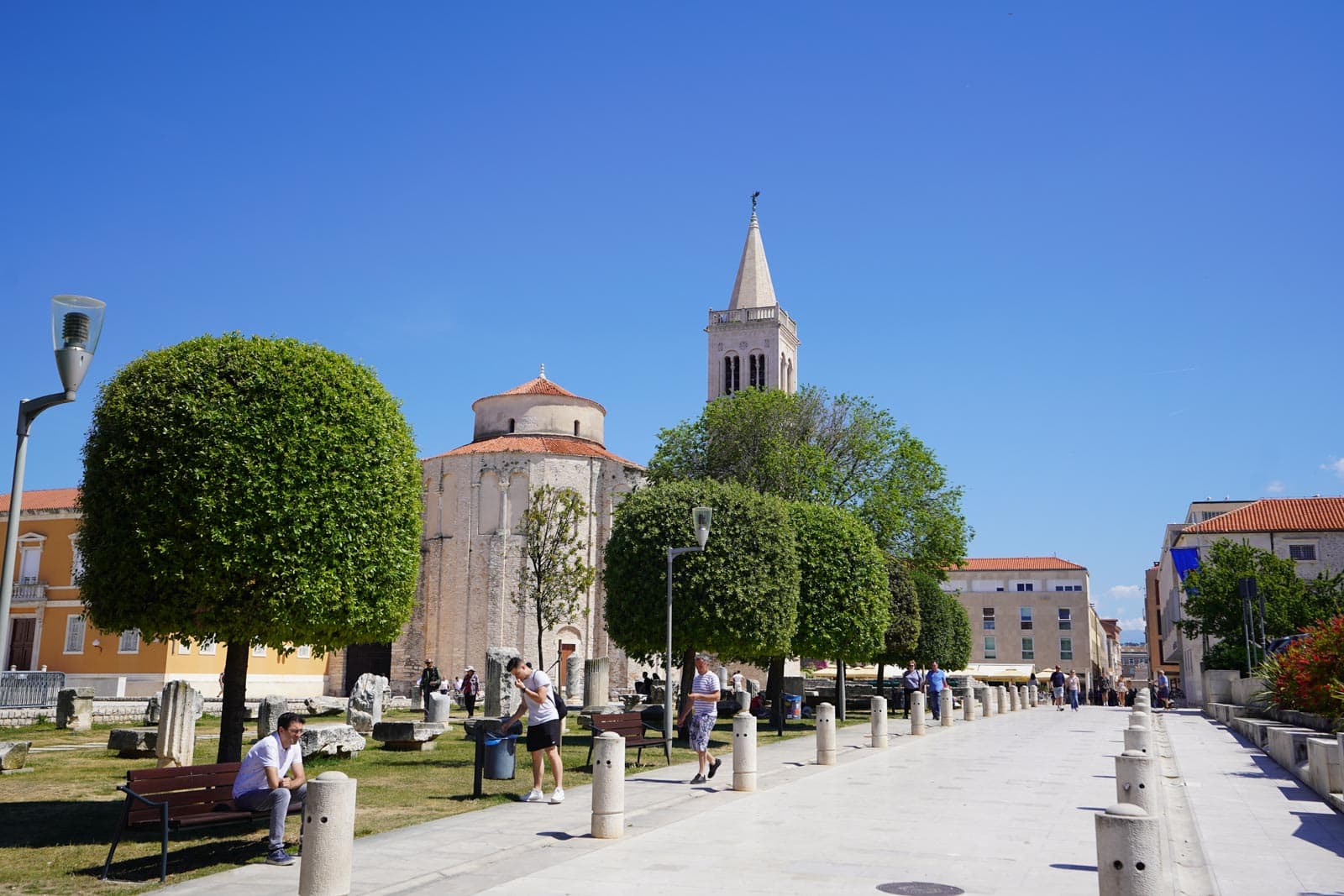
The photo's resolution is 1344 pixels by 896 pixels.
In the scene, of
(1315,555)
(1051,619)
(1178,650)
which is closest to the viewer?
Answer: (1315,555)

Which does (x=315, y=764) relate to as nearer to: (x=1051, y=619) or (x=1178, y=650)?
(x=1178, y=650)

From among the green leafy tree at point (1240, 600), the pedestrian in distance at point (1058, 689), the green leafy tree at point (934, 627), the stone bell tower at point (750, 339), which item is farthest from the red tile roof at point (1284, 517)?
the stone bell tower at point (750, 339)

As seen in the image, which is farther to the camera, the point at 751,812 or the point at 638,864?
the point at 751,812

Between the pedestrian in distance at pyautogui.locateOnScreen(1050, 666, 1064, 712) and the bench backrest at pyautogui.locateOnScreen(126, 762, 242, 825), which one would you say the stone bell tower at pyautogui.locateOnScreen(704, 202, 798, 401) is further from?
the bench backrest at pyautogui.locateOnScreen(126, 762, 242, 825)

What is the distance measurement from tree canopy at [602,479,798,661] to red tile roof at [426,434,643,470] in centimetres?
3529

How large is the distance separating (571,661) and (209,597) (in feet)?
118

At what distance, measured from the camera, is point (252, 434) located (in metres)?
11.9

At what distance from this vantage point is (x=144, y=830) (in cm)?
868

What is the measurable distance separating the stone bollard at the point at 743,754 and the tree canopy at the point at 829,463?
30.0 metres

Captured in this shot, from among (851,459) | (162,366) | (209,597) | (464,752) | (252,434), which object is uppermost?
(851,459)

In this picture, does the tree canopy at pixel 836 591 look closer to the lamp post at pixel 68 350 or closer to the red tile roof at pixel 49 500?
the lamp post at pixel 68 350

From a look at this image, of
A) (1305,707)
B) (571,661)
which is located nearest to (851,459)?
(571,661)

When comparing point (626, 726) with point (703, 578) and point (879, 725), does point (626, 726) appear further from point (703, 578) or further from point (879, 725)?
point (879, 725)

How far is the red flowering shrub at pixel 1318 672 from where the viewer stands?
17.7 m
